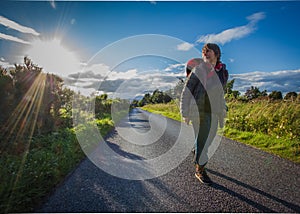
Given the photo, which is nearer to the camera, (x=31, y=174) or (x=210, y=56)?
(x=31, y=174)

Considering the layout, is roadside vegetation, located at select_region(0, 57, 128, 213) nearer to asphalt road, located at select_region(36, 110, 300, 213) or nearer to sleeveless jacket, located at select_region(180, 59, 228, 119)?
asphalt road, located at select_region(36, 110, 300, 213)

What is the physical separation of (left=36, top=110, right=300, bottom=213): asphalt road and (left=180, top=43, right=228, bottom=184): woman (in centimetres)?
40

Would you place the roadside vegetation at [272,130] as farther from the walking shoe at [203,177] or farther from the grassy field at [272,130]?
the walking shoe at [203,177]

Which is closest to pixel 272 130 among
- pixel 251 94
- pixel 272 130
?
pixel 272 130

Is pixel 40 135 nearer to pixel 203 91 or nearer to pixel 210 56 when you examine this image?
pixel 203 91

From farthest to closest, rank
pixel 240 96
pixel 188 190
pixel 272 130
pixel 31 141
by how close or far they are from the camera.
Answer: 1. pixel 240 96
2. pixel 272 130
3. pixel 31 141
4. pixel 188 190

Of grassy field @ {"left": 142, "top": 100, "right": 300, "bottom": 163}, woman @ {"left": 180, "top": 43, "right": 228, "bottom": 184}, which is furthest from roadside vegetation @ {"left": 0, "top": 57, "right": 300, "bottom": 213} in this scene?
woman @ {"left": 180, "top": 43, "right": 228, "bottom": 184}

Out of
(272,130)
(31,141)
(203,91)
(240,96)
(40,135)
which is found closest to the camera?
(203,91)

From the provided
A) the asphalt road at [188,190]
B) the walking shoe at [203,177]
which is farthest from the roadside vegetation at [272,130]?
the walking shoe at [203,177]

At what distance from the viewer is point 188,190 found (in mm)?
2576

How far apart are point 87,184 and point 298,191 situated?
297 cm

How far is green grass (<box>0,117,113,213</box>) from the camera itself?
2.25 metres

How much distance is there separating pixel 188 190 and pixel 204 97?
4.54ft

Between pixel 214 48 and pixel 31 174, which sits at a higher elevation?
pixel 214 48
